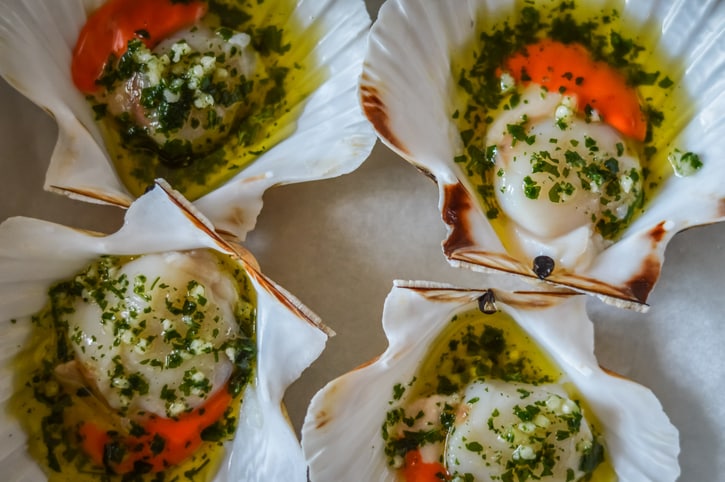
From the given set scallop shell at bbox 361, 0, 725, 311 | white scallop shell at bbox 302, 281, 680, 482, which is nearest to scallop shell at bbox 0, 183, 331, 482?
white scallop shell at bbox 302, 281, 680, 482

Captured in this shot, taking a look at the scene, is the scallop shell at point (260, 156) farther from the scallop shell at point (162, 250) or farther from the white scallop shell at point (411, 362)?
the white scallop shell at point (411, 362)

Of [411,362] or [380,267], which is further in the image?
[380,267]

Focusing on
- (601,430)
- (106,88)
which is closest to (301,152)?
(106,88)

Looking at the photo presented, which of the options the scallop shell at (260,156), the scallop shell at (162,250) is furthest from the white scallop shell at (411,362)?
the scallop shell at (260,156)

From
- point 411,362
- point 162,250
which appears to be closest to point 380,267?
point 411,362

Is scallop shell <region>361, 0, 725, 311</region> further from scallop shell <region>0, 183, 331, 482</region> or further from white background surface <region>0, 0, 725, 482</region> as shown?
scallop shell <region>0, 183, 331, 482</region>

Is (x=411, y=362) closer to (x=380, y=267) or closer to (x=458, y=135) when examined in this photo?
(x=380, y=267)

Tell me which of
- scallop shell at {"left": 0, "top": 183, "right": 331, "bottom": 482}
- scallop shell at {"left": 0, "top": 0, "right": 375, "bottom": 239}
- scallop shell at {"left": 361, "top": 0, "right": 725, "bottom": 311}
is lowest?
scallop shell at {"left": 0, "top": 183, "right": 331, "bottom": 482}
